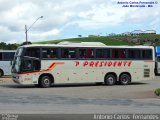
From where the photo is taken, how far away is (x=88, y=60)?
110ft

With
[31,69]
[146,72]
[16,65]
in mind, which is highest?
[16,65]

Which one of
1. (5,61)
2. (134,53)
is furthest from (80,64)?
(5,61)

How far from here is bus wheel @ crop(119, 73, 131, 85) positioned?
35219 mm

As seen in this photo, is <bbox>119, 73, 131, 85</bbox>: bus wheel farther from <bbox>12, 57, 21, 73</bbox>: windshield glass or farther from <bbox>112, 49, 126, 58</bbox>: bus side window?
<bbox>12, 57, 21, 73</bbox>: windshield glass

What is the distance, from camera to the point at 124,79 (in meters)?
35.3

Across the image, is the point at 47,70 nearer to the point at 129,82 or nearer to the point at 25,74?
the point at 25,74

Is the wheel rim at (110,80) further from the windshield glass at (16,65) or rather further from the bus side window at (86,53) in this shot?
the windshield glass at (16,65)

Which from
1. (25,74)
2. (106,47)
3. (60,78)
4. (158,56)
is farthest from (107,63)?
(158,56)

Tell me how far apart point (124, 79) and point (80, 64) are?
399cm

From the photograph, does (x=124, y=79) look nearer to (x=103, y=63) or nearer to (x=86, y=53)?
(x=103, y=63)

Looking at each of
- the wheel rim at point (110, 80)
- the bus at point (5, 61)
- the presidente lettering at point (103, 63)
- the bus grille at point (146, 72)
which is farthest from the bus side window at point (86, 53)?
the bus at point (5, 61)

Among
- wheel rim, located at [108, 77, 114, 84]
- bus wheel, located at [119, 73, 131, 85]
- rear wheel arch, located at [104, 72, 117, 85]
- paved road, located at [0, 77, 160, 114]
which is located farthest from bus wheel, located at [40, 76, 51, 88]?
bus wheel, located at [119, 73, 131, 85]

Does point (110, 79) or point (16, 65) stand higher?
point (16, 65)

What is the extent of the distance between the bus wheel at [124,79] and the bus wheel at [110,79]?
53 cm
